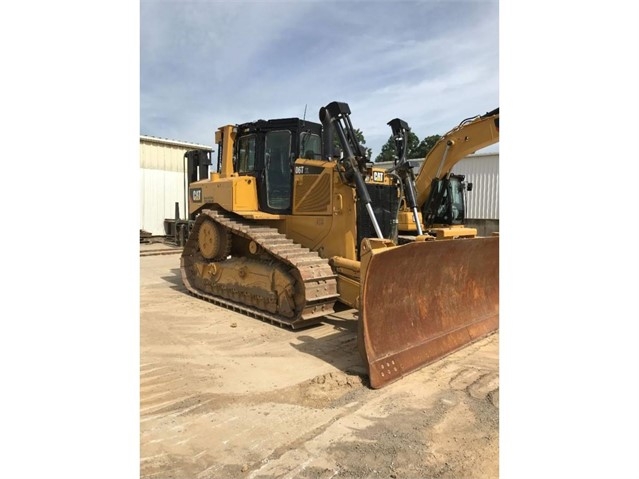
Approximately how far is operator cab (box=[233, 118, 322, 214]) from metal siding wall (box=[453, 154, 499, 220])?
12.9 meters

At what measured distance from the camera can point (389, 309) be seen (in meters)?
4.48

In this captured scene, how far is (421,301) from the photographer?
193 inches

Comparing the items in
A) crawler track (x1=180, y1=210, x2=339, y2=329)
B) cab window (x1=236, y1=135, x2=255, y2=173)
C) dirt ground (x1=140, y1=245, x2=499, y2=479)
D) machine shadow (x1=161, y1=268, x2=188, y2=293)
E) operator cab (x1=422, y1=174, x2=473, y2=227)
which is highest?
cab window (x1=236, y1=135, x2=255, y2=173)

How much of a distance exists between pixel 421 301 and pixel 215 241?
147 inches

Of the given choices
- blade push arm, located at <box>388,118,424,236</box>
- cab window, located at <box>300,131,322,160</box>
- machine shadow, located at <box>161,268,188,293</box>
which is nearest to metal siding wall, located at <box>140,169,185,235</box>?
machine shadow, located at <box>161,268,188,293</box>

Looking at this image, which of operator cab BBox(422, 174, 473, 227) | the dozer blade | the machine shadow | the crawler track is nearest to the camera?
the dozer blade

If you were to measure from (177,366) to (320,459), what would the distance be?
215 cm

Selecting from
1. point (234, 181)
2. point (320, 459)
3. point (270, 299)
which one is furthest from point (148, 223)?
point (320, 459)

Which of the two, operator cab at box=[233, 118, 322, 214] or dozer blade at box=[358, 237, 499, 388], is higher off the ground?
operator cab at box=[233, 118, 322, 214]

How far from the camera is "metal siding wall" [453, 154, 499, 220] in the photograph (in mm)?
18062

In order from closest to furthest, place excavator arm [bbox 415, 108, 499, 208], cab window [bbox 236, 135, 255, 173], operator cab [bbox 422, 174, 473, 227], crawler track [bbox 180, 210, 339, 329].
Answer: crawler track [bbox 180, 210, 339, 329] → cab window [bbox 236, 135, 255, 173] → excavator arm [bbox 415, 108, 499, 208] → operator cab [bbox 422, 174, 473, 227]

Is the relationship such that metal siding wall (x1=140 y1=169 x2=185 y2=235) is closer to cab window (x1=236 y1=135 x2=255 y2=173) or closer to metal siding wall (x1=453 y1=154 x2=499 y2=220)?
cab window (x1=236 y1=135 x2=255 y2=173)

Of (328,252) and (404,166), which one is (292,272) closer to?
(328,252)

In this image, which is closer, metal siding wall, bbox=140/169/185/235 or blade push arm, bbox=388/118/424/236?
blade push arm, bbox=388/118/424/236
